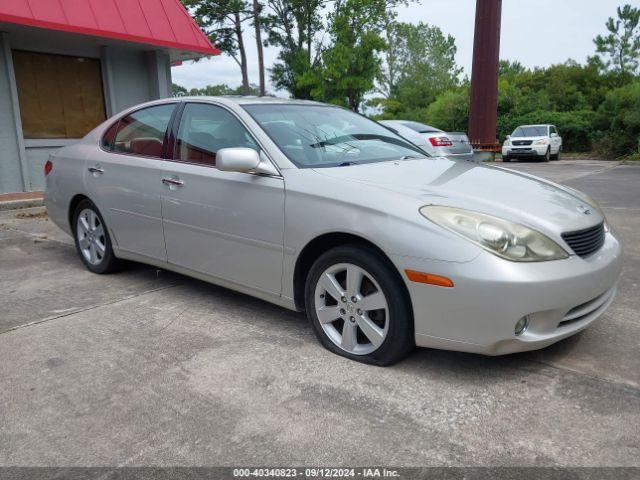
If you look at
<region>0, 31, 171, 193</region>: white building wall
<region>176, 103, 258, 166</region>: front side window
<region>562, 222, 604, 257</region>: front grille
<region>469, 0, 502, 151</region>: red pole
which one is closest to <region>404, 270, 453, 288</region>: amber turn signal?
<region>562, 222, 604, 257</region>: front grille

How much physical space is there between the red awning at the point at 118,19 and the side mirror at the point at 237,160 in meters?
6.99

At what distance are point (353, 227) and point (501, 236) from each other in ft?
2.45

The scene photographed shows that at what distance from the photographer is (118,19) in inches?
383

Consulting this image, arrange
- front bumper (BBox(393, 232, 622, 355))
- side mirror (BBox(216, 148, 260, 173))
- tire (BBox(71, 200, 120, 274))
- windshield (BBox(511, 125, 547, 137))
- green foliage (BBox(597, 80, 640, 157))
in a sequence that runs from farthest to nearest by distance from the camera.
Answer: windshield (BBox(511, 125, 547, 137)) < green foliage (BBox(597, 80, 640, 157)) < tire (BBox(71, 200, 120, 274)) < side mirror (BBox(216, 148, 260, 173)) < front bumper (BBox(393, 232, 622, 355))

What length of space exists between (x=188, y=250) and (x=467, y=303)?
6.98 feet

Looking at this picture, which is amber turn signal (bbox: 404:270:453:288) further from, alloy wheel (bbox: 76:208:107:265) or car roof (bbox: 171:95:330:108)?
alloy wheel (bbox: 76:208:107:265)

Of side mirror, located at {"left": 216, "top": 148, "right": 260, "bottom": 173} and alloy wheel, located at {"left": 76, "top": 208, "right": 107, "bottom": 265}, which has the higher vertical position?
side mirror, located at {"left": 216, "top": 148, "right": 260, "bottom": 173}

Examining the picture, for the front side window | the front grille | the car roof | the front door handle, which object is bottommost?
the front grille

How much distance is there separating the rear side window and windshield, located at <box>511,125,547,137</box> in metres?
21.9

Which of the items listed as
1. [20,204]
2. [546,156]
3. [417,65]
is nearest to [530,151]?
[546,156]

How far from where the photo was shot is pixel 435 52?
6203cm

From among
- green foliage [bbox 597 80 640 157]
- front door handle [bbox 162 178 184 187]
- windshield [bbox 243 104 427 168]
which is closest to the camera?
windshield [bbox 243 104 427 168]

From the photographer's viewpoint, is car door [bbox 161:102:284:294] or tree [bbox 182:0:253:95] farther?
tree [bbox 182:0:253:95]

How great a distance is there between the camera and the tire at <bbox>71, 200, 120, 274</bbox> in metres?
4.79
